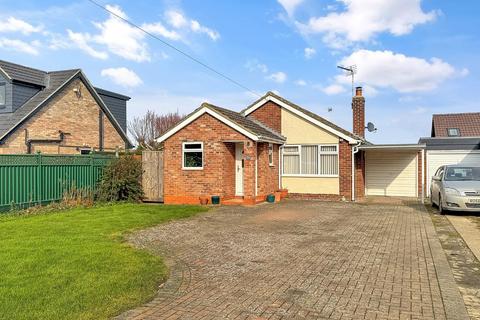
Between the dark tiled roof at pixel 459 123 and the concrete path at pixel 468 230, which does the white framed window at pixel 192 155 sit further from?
the dark tiled roof at pixel 459 123

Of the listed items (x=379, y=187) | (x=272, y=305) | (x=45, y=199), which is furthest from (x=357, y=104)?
(x=272, y=305)

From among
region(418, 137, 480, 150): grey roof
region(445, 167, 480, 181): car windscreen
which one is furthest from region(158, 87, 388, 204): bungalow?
region(418, 137, 480, 150): grey roof

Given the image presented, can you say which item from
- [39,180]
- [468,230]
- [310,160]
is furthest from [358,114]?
[39,180]

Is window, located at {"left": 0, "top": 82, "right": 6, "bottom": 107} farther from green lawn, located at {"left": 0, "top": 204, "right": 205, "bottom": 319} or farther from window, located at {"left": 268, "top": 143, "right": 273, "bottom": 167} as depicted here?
window, located at {"left": 268, "top": 143, "right": 273, "bottom": 167}

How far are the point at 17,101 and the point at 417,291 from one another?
2249 centimetres

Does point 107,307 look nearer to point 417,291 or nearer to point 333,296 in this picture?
point 333,296

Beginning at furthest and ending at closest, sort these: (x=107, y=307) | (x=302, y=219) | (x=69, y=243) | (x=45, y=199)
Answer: (x=45, y=199) < (x=302, y=219) < (x=69, y=243) < (x=107, y=307)

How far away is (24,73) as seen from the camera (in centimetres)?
2277

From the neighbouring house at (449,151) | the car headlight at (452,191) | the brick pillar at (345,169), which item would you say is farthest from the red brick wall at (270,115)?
the car headlight at (452,191)

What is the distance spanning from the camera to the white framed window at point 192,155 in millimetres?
16578

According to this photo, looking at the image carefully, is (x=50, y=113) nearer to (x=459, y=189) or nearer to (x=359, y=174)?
(x=359, y=174)

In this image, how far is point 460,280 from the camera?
598 centimetres

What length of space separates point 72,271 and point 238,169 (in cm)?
1146

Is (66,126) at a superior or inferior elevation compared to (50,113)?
inferior
